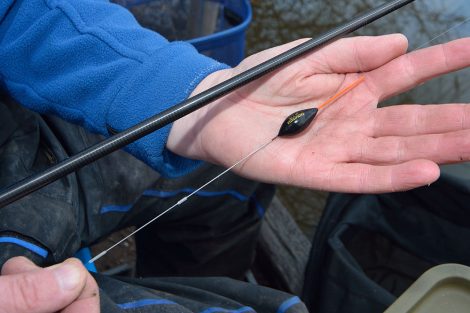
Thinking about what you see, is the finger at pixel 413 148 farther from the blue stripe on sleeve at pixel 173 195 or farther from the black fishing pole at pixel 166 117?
the blue stripe on sleeve at pixel 173 195

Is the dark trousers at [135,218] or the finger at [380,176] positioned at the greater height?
the finger at [380,176]

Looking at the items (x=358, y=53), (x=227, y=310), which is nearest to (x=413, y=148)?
(x=358, y=53)

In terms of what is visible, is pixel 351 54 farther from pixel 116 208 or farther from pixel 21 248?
pixel 21 248

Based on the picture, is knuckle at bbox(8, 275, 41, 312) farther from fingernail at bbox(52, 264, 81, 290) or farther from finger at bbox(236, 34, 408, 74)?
finger at bbox(236, 34, 408, 74)

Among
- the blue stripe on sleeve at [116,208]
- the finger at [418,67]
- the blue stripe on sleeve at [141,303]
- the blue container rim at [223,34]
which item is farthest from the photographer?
the blue container rim at [223,34]

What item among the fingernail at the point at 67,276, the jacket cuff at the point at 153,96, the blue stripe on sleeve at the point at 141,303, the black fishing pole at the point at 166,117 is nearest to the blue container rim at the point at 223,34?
the jacket cuff at the point at 153,96

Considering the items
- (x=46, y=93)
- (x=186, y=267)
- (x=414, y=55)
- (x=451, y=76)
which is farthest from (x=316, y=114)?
(x=451, y=76)

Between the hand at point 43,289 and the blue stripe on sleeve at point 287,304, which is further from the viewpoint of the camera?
the blue stripe on sleeve at point 287,304

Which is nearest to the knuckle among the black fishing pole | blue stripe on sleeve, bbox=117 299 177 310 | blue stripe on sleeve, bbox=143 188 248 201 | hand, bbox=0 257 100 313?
hand, bbox=0 257 100 313

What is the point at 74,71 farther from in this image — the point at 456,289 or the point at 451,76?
the point at 451,76
